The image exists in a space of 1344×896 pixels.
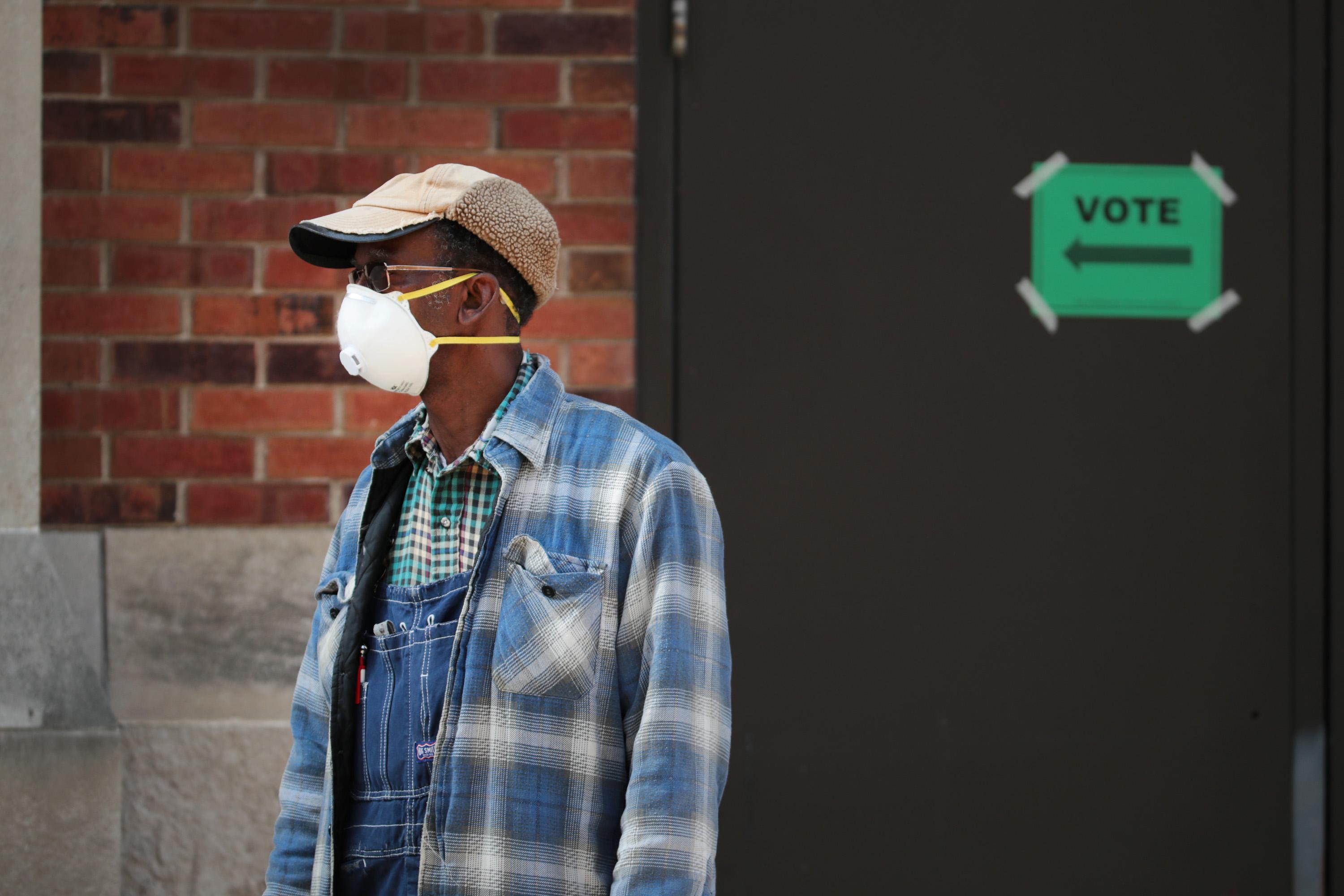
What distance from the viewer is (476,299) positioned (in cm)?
204

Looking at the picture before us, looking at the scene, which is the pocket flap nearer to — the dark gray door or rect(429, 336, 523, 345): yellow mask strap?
rect(429, 336, 523, 345): yellow mask strap

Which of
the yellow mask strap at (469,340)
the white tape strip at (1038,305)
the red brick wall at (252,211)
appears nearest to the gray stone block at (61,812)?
the red brick wall at (252,211)

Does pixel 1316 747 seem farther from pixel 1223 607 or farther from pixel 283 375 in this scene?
pixel 283 375

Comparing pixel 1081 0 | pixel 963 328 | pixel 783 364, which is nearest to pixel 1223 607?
pixel 963 328

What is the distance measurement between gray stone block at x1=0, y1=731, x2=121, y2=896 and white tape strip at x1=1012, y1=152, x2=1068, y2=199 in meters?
2.78

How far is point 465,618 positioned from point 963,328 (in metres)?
2.02

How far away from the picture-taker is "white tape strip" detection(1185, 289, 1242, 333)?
344 centimetres

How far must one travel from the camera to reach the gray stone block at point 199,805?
319 centimetres

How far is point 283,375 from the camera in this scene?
3250 mm

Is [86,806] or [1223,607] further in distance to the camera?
[1223,607]

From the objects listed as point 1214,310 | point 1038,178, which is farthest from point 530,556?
point 1214,310

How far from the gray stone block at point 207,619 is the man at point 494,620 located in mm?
1192

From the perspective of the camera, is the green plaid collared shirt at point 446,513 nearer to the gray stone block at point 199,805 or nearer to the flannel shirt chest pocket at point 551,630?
the flannel shirt chest pocket at point 551,630

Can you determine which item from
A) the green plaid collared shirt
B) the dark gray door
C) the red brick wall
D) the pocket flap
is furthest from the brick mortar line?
the pocket flap
